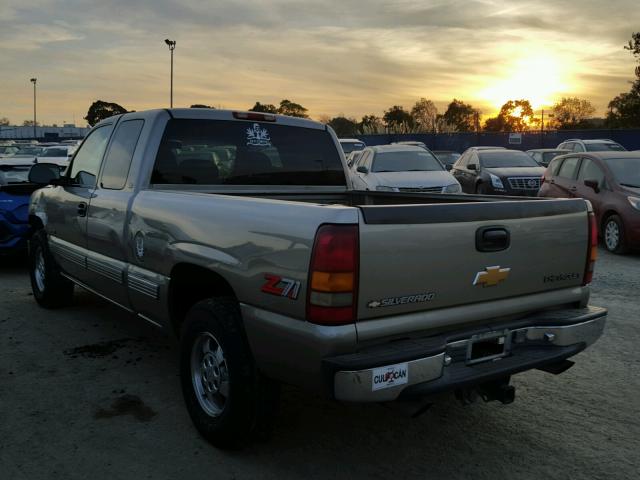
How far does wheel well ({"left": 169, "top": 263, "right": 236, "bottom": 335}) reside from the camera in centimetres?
371

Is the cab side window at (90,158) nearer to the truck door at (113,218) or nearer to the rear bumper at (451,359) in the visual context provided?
the truck door at (113,218)

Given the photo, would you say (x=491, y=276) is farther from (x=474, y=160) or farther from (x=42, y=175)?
(x=474, y=160)

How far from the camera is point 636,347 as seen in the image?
5324 mm

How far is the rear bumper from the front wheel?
6.90m

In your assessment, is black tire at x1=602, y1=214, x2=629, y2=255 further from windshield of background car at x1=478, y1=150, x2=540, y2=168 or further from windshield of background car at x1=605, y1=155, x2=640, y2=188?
windshield of background car at x1=478, y1=150, x2=540, y2=168

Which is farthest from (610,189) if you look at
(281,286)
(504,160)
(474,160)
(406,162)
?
(281,286)

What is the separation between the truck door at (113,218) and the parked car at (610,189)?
7940 mm

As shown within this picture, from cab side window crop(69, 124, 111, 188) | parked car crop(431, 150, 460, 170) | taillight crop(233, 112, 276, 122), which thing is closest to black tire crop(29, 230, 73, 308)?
cab side window crop(69, 124, 111, 188)

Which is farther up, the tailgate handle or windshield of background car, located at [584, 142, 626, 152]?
windshield of background car, located at [584, 142, 626, 152]

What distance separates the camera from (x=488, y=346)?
3.30 m

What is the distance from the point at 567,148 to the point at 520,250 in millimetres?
21042

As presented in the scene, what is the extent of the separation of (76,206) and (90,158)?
438 mm

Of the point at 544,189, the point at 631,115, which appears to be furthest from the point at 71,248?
the point at 631,115

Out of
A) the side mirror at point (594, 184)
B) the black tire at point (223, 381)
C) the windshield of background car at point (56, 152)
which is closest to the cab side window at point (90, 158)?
the black tire at point (223, 381)
